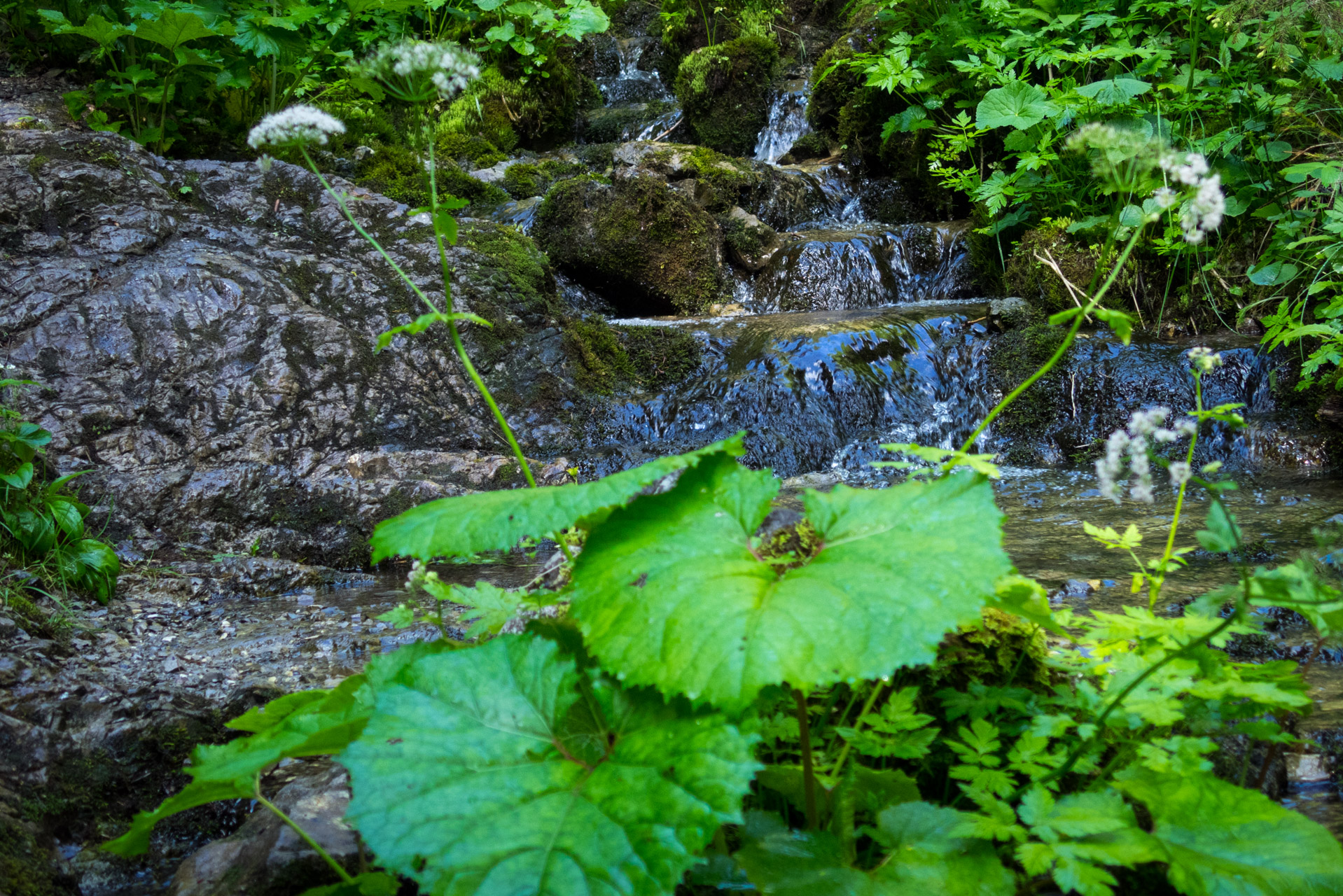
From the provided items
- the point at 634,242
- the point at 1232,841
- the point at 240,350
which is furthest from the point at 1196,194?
the point at 634,242

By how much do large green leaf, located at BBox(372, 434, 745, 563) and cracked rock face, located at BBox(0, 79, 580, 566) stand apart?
3.17m

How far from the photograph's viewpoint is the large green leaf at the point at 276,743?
3.49 feet

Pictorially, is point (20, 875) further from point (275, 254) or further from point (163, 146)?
point (163, 146)

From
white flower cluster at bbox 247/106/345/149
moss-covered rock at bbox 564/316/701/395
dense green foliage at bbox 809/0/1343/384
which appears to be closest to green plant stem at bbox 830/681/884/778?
white flower cluster at bbox 247/106/345/149

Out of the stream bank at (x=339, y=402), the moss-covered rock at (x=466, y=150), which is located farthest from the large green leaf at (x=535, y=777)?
the moss-covered rock at (x=466, y=150)

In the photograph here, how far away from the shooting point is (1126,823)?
3.37 feet

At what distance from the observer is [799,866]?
101 cm

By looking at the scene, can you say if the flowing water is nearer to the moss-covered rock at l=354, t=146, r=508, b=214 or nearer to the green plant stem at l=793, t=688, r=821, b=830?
the moss-covered rock at l=354, t=146, r=508, b=214

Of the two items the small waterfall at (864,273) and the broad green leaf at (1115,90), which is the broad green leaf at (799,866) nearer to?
the broad green leaf at (1115,90)

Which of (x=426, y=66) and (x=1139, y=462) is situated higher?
(x=426, y=66)

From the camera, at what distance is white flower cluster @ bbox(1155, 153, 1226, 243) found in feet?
3.88

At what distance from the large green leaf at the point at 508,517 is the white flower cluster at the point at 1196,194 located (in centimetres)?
81

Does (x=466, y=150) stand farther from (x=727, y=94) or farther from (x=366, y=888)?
(x=366, y=888)

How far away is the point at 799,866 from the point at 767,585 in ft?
1.24
